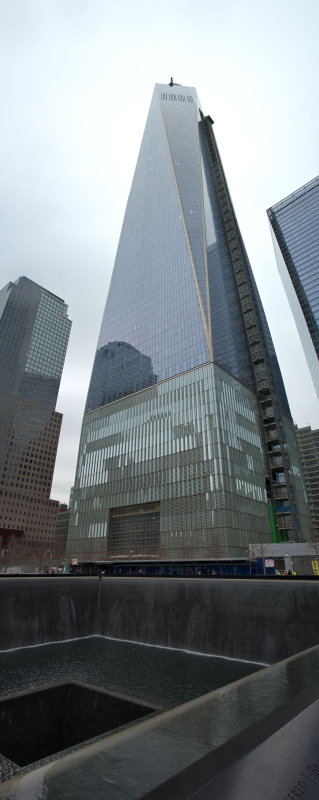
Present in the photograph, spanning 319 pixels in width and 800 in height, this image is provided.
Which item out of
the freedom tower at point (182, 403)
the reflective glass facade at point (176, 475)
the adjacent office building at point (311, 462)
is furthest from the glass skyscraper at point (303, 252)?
the reflective glass facade at point (176, 475)

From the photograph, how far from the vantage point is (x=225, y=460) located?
6781 cm

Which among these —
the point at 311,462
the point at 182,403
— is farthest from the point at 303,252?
the point at 182,403

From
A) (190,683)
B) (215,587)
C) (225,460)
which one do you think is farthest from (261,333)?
(190,683)

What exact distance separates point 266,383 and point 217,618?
80.0 m

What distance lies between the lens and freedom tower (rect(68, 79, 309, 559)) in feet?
229

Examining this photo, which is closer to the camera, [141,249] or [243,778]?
[243,778]

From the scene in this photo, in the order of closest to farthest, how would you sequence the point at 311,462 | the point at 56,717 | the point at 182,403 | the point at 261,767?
the point at 261,767
the point at 56,717
the point at 182,403
the point at 311,462

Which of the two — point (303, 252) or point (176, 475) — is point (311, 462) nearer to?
point (303, 252)

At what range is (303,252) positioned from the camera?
142375mm

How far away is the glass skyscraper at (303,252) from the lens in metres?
133

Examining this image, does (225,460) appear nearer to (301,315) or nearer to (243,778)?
(243,778)

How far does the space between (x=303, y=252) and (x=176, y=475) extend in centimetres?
11048

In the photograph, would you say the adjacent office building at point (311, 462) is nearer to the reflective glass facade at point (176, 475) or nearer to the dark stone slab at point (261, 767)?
the reflective glass facade at point (176, 475)

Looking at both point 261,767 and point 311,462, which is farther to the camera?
point 311,462
